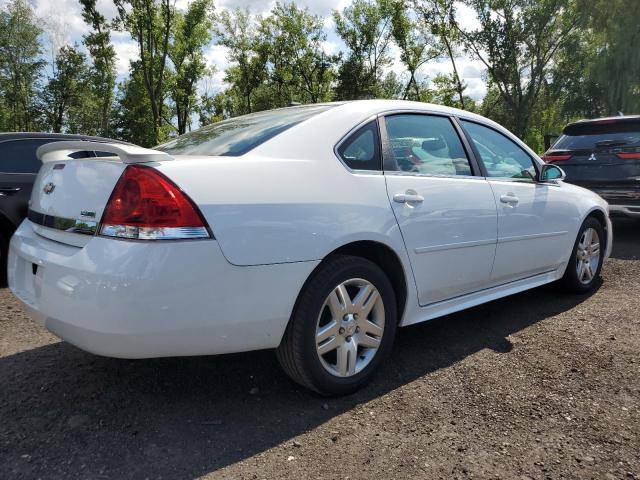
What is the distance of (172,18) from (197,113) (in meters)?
10.4

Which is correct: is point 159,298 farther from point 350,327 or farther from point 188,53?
point 188,53

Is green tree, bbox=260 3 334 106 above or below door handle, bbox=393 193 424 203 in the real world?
above

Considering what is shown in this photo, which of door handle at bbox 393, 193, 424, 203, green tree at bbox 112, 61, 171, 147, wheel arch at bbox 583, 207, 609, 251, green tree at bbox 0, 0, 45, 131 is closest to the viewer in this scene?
door handle at bbox 393, 193, 424, 203

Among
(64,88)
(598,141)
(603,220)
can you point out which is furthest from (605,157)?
(64,88)

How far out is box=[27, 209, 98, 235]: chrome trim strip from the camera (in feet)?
7.19

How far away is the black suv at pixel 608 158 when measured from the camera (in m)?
6.49

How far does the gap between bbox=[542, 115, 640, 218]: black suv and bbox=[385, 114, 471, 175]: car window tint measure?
4.26 meters

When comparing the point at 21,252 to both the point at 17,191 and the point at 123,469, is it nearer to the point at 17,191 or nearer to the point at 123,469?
the point at 123,469

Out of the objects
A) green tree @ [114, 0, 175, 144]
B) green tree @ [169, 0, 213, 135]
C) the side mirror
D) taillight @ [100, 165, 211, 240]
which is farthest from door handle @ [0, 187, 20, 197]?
green tree @ [169, 0, 213, 135]

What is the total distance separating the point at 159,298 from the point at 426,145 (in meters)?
1.93

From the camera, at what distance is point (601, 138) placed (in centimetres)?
675

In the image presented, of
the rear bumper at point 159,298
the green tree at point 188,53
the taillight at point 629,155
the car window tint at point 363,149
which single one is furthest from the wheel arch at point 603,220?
the green tree at point 188,53

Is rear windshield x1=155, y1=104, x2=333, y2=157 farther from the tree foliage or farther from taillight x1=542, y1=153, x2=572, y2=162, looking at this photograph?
the tree foliage

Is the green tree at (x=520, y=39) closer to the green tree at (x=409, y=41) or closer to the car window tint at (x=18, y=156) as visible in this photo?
the green tree at (x=409, y=41)
